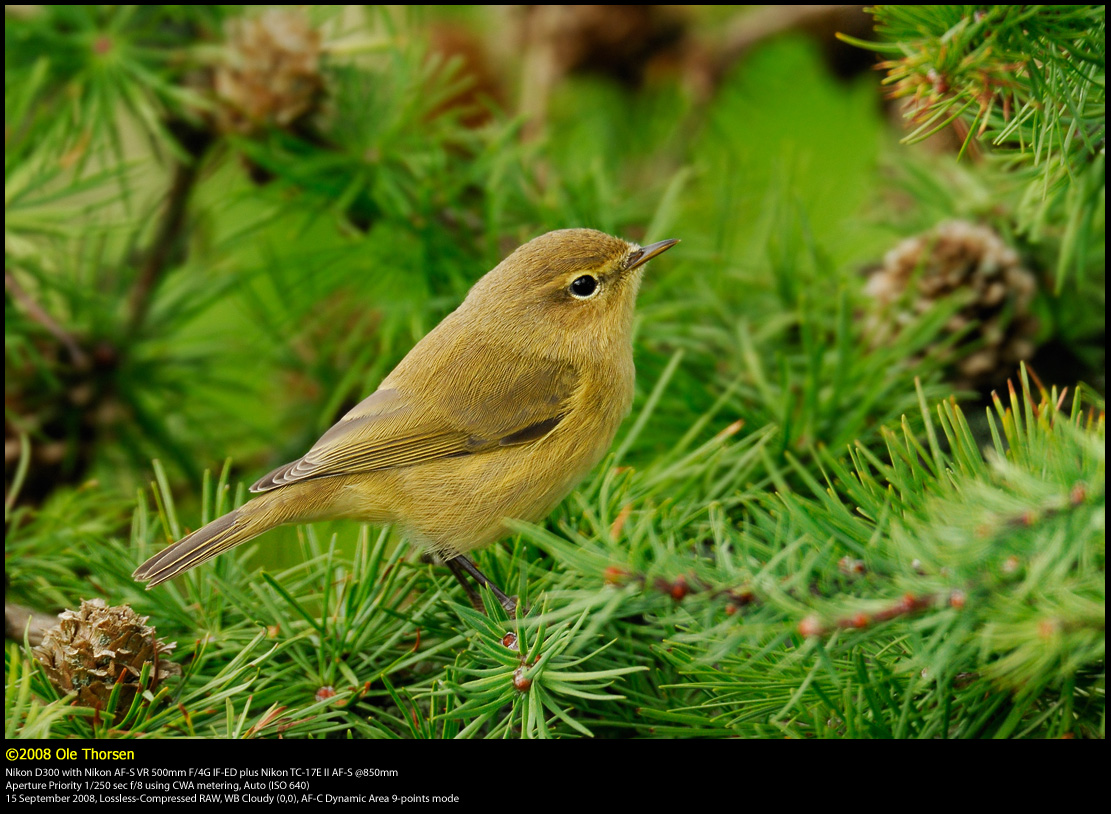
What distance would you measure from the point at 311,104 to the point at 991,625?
2.52 meters

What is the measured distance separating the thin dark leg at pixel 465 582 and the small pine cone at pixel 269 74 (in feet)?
5.10

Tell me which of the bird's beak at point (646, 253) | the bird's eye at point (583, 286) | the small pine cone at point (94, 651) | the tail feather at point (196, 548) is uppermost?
the bird's beak at point (646, 253)

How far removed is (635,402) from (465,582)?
84 centimetres

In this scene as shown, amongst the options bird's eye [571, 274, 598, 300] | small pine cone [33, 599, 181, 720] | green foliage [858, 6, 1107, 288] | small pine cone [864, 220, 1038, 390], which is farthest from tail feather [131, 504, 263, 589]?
small pine cone [864, 220, 1038, 390]

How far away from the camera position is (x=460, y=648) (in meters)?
1.87

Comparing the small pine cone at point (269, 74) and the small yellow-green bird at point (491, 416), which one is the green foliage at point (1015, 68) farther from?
the small pine cone at point (269, 74)

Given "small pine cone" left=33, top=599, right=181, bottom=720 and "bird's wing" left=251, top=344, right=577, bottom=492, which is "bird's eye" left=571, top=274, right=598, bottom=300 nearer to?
"bird's wing" left=251, top=344, right=577, bottom=492

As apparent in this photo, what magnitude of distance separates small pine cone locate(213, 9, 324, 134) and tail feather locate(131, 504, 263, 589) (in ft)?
4.49

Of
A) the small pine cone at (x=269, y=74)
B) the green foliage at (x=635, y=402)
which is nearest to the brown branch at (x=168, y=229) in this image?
the green foliage at (x=635, y=402)

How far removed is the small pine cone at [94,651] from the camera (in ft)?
5.17

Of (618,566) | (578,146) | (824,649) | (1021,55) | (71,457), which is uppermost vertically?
(578,146)

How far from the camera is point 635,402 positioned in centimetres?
265
